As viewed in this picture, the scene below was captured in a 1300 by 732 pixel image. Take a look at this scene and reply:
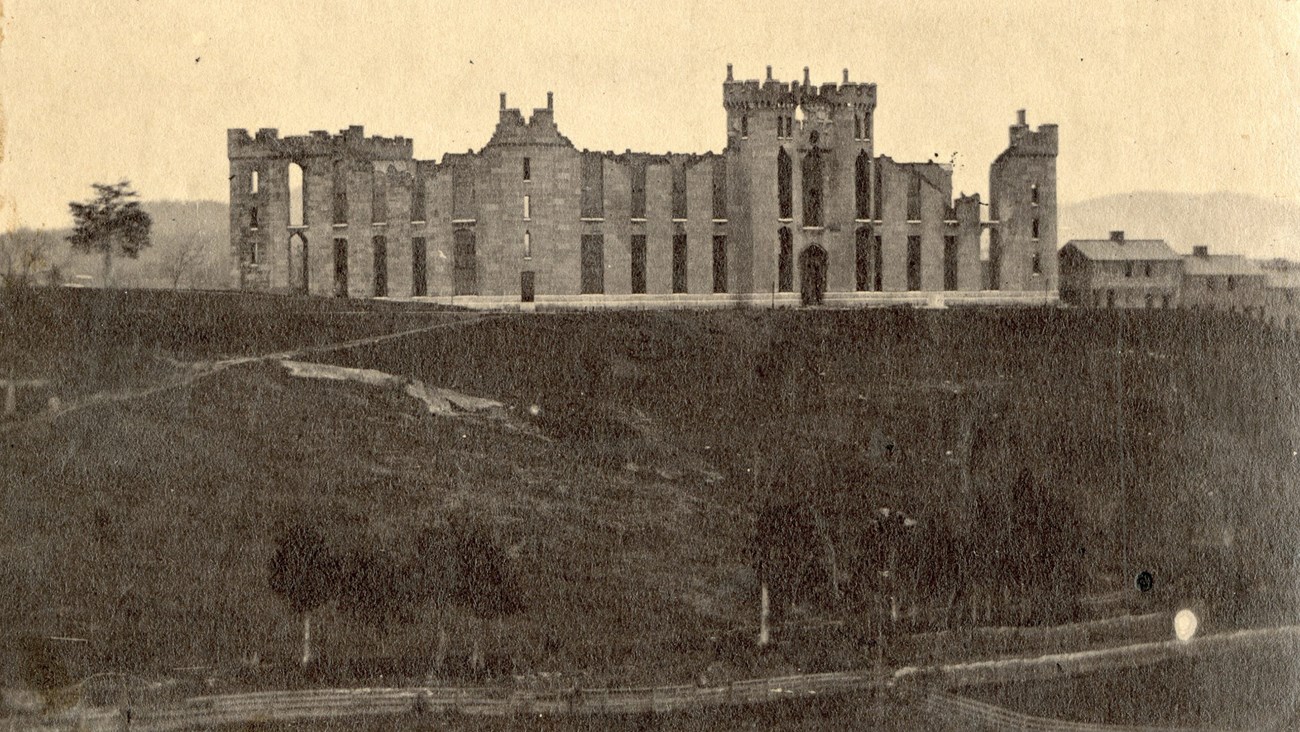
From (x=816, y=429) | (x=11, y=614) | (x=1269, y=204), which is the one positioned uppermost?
(x=1269, y=204)

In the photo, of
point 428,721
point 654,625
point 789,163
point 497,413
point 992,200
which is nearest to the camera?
point 428,721

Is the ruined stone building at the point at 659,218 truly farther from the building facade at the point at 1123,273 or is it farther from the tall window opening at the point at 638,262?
the building facade at the point at 1123,273

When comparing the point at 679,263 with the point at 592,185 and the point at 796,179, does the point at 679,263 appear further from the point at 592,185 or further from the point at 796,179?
the point at 796,179

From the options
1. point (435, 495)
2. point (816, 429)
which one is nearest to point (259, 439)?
point (435, 495)

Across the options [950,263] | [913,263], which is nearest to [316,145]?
[913,263]

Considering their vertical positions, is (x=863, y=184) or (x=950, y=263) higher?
(x=863, y=184)

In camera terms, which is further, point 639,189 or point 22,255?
point 639,189

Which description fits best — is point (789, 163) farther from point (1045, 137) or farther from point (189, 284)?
point (189, 284)
